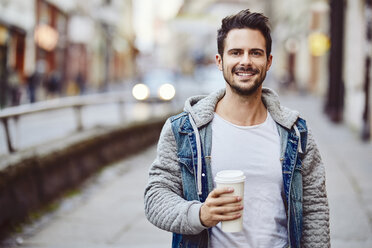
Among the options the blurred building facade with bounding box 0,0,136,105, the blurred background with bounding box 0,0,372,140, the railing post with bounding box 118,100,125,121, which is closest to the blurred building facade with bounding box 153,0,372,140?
the blurred background with bounding box 0,0,372,140

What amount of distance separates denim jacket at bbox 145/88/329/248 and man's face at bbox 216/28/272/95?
0.16 meters

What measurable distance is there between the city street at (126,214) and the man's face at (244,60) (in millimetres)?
3115

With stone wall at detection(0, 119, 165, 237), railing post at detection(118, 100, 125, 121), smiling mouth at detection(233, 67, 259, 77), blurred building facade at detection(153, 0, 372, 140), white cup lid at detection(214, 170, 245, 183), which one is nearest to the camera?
white cup lid at detection(214, 170, 245, 183)

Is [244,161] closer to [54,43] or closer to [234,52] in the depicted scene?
[234,52]

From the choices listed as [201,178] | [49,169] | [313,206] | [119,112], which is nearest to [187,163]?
[201,178]

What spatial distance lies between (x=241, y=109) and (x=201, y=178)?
342 millimetres

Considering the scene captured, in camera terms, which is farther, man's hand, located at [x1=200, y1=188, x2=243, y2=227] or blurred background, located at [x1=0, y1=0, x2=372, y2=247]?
blurred background, located at [x1=0, y1=0, x2=372, y2=247]

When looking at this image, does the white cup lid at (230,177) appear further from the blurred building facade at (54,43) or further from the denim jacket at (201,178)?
the blurred building facade at (54,43)

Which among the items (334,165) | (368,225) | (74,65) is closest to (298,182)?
(368,225)

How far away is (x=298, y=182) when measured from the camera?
7.82 ft

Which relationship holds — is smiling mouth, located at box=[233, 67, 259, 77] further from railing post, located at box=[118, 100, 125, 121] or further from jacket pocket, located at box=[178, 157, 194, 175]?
railing post, located at box=[118, 100, 125, 121]

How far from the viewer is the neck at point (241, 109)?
7.82 ft

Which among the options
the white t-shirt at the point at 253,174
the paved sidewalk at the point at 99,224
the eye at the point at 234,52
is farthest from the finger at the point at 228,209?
the paved sidewalk at the point at 99,224

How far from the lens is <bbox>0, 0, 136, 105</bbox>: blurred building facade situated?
77.8ft
